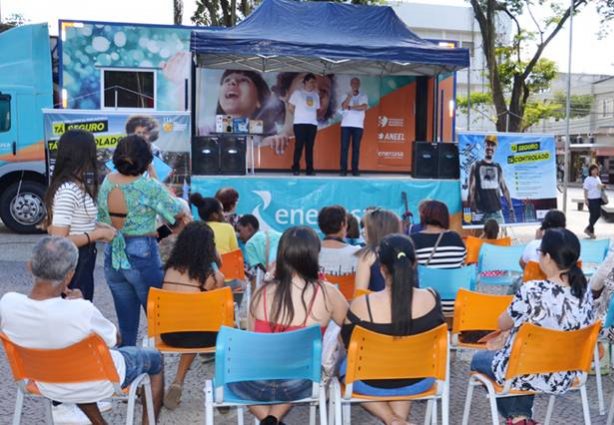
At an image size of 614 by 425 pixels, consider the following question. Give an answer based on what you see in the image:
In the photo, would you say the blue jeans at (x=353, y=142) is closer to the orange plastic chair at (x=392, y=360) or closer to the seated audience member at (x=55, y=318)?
the orange plastic chair at (x=392, y=360)

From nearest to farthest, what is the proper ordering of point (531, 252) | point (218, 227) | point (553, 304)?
point (553, 304) → point (531, 252) → point (218, 227)

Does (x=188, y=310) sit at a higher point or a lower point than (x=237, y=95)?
lower

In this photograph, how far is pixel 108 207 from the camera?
4.07 meters

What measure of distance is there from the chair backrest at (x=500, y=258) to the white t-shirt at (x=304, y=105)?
18.4ft

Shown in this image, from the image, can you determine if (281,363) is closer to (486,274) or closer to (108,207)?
(108,207)

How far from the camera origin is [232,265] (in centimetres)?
520

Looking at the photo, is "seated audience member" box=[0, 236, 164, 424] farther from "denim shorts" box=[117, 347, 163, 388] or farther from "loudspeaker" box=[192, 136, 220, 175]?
"loudspeaker" box=[192, 136, 220, 175]

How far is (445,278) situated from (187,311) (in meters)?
1.67

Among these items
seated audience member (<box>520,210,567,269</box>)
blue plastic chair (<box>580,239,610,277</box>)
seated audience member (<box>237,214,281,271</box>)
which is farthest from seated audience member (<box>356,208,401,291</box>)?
blue plastic chair (<box>580,239,610,277</box>)

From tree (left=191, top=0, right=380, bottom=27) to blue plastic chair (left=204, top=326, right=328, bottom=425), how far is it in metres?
18.2

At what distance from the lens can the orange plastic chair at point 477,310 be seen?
153 inches

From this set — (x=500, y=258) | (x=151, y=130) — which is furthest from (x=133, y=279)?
(x=151, y=130)

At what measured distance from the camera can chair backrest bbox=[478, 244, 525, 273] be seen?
5566 mm

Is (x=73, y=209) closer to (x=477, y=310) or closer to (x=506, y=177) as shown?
(x=477, y=310)
